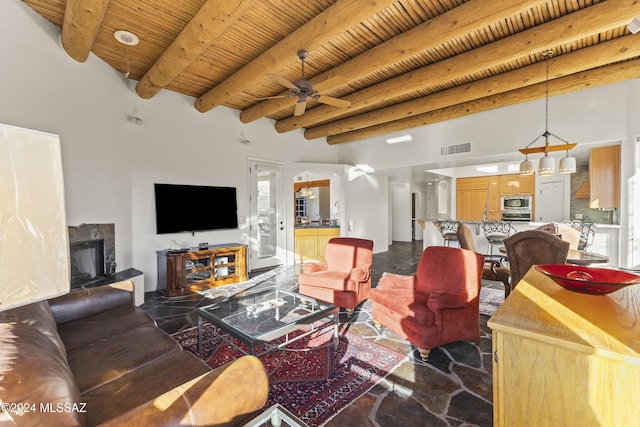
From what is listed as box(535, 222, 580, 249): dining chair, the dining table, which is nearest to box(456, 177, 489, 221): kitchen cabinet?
box(535, 222, 580, 249): dining chair

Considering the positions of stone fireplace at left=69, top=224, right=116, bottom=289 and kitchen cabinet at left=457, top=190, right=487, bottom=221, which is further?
kitchen cabinet at left=457, top=190, right=487, bottom=221

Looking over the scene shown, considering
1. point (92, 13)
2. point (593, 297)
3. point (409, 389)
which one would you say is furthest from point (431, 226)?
point (92, 13)

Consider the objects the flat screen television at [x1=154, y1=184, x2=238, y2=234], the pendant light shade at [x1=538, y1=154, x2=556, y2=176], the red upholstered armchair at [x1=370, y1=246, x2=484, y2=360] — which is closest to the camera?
the red upholstered armchair at [x1=370, y1=246, x2=484, y2=360]

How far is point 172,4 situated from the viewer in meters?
2.83

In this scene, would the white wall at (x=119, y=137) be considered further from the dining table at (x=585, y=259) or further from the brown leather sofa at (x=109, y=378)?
the dining table at (x=585, y=259)

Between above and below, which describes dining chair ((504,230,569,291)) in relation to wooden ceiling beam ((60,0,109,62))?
below

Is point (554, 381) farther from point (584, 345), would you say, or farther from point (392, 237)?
point (392, 237)

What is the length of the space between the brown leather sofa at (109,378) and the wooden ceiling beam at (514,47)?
160 inches

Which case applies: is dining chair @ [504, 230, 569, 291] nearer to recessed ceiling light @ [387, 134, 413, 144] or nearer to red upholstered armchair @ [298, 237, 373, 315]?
Answer: red upholstered armchair @ [298, 237, 373, 315]

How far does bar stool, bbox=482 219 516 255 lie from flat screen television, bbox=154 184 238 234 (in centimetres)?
521

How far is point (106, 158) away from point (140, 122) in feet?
3.42

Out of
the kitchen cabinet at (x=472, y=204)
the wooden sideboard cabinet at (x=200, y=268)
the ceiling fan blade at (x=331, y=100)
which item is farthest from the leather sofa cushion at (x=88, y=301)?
the kitchen cabinet at (x=472, y=204)

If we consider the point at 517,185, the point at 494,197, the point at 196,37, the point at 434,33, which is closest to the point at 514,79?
the point at 434,33

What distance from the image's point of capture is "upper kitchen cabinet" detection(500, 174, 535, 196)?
7621mm
